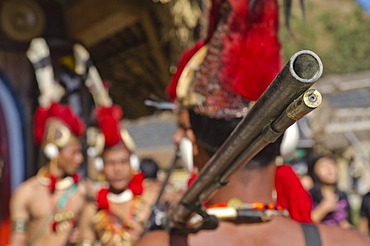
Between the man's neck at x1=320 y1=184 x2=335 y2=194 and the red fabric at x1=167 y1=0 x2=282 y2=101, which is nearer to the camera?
the red fabric at x1=167 y1=0 x2=282 y2=101

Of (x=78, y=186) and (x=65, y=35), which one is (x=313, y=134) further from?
(x=78, y=186)


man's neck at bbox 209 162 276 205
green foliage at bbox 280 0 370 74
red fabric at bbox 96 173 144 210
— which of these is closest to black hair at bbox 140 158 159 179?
red fabric at bbox 96 173 144 210

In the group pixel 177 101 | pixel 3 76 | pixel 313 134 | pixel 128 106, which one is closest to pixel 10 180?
pixel 3 76

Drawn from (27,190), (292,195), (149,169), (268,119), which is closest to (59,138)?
(27,190)

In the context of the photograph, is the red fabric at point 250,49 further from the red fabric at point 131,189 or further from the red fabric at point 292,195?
the red fabric at point 131,189

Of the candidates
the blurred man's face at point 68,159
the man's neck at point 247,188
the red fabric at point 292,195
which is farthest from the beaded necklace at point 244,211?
the blurred man's face at point 68,159

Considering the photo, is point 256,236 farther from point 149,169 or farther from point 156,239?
point 149,169

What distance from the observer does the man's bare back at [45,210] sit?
5129mm

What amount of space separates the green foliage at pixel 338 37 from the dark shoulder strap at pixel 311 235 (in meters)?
39.9

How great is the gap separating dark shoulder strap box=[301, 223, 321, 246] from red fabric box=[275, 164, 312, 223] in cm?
A: 28

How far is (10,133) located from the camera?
6.39 m

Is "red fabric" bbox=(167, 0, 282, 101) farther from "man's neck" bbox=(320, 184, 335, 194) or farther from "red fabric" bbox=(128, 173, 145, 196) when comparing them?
"man's neck" bbox=(320, 184, 335, 194)

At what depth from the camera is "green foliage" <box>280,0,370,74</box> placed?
48.1 metres

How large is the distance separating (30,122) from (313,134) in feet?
16.3
